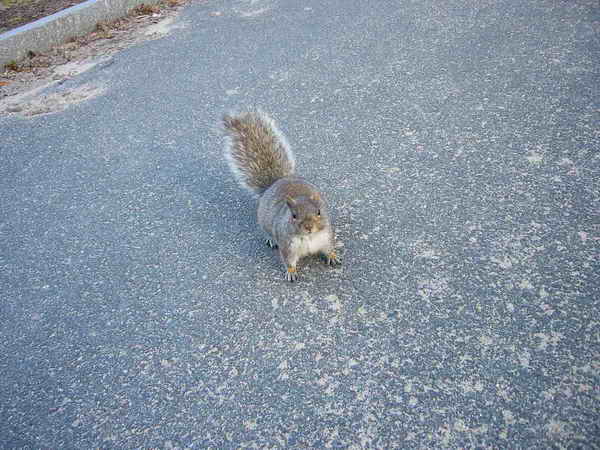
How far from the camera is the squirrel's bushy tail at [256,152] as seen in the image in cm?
295

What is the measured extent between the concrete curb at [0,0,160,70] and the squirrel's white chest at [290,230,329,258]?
190 inches

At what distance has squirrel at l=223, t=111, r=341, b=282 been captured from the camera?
7.66 feet

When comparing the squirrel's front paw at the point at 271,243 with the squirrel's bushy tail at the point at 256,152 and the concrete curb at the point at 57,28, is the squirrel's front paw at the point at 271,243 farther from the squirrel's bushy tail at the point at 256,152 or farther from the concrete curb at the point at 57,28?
the concrete curb at the point at 57,28

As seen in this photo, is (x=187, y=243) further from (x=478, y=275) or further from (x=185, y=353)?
(x=478, y=275)

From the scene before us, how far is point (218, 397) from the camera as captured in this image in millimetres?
1978

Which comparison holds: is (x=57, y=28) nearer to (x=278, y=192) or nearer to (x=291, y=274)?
(x=278, y=192)

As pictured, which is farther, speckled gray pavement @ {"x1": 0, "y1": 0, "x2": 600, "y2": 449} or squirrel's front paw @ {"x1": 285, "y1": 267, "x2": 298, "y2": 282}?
squirrel's front paw @ {"x1": 285, "y1": 267, "x2": 298, "y2": 282}

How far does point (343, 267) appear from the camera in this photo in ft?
8.20

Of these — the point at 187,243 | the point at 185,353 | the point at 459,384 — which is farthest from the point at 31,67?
the point at 459,384

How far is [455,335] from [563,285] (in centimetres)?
58

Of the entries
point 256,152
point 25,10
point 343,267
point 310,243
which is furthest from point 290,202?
point 25,10

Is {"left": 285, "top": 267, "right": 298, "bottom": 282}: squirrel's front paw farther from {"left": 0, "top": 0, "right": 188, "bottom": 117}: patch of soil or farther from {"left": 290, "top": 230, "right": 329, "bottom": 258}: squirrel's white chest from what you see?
{"left": 0, "top": 0, "right": 188, "bottom": 117}: patch of soil

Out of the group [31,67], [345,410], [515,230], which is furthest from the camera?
[31,67]

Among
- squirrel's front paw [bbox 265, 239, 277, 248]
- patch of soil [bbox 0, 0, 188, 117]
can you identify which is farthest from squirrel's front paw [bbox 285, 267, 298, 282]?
patch of soil [bbox 0, 0, 188, 117]
